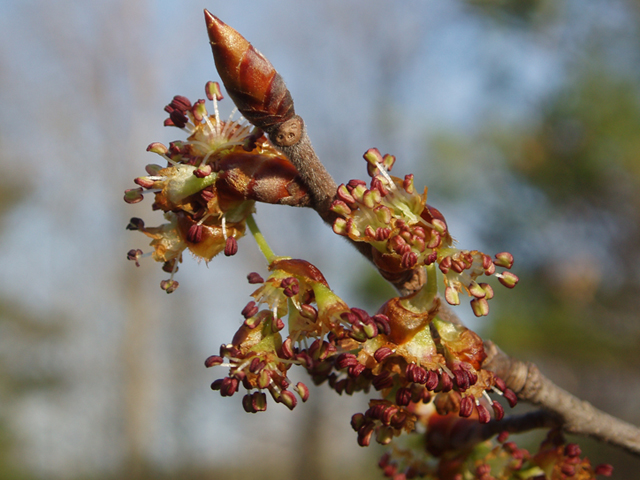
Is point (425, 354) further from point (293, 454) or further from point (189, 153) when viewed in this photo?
point (293, 454)

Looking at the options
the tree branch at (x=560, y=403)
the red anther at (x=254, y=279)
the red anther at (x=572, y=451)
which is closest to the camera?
the red anther at (x=254, y=279)

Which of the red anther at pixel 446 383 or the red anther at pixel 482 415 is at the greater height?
the red anther at pixel 446 383

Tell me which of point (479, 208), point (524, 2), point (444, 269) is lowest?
point (444, 269)

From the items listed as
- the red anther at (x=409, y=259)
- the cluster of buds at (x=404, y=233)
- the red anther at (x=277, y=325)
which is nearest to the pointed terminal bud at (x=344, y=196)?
the cluster of buds at (x=404, y=233)

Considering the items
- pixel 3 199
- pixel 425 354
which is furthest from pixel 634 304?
pixel 3 199

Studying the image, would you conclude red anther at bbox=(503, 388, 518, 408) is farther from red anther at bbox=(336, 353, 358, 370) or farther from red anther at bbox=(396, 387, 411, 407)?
red anther at bbox=(336, 353, 358, 370)

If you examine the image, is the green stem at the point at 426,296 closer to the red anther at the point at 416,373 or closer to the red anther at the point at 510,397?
the red anther at the point at 416,373
